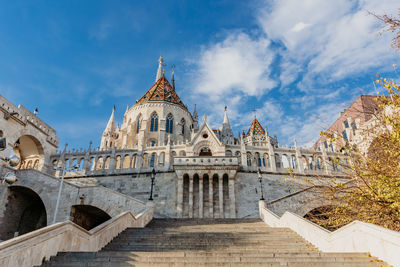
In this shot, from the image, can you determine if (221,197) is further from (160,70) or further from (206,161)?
(160,70)

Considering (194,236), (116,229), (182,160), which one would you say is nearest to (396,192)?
(194,236)

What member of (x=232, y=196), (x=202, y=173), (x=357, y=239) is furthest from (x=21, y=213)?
(x=357, y=239)

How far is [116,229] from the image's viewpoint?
33.4ft

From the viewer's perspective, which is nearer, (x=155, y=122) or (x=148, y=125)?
(x=148, y=125)

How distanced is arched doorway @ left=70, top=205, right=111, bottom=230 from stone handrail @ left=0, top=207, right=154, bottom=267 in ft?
34.3

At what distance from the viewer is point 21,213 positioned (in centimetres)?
2255

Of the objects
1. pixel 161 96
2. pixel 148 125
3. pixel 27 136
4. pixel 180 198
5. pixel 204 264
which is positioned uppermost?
pixel 161 96

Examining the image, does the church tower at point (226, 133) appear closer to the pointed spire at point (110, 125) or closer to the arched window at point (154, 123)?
the arched window at point (154, 123)

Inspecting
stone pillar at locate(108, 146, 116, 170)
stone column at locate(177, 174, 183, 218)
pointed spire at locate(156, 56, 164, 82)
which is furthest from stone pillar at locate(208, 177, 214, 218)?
pointed spire at locate(156, 56, 164, 82)

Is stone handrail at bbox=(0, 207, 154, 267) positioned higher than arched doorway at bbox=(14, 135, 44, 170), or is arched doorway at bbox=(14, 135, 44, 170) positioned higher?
arched doorway at bbox=(14, 135, 44, 170)

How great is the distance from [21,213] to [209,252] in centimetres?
2161

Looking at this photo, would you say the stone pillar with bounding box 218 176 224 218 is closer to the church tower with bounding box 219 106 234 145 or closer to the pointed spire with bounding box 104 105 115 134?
the church tower with bounding box 219 106 234 145

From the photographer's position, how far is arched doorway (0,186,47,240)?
21433 mm

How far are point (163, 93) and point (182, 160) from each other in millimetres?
19223
